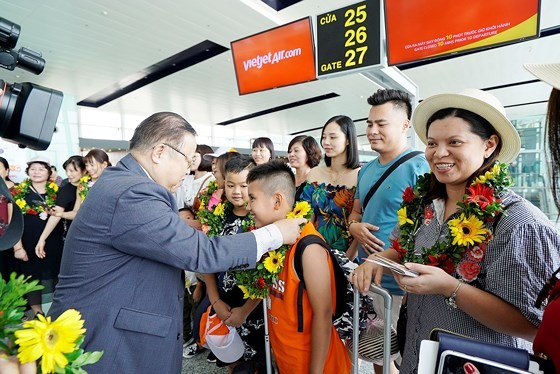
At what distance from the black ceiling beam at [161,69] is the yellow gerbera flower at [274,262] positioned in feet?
25.8

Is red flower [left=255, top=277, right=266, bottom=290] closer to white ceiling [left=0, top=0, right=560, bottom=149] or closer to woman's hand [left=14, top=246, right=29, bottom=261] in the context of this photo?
woman's hand [left=14, top=246, right=29, bottom=261]

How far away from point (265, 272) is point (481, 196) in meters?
0.97

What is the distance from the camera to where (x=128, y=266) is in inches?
48.9

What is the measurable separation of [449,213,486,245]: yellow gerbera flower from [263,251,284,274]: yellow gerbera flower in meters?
0.74

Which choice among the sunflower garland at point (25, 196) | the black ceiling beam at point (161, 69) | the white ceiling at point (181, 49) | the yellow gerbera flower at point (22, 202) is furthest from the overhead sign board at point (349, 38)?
the black ceiling beam at point (161, 69)

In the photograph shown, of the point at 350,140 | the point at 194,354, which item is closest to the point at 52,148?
the point at 194,354

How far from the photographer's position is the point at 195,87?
1134 centimetres

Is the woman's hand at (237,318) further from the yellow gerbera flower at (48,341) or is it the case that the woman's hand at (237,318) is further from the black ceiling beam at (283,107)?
the black ceiling beam at (283,107)

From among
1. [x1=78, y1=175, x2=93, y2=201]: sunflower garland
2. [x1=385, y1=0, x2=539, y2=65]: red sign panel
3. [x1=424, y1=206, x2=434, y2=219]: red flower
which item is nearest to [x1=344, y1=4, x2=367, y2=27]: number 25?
[x1=385, y1=0, x2=539, y2=65]: red sign panel

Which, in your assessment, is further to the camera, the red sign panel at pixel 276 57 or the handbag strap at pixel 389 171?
the red sign panel at pixel 276 57

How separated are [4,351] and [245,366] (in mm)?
1368

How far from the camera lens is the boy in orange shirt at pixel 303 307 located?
1471 mm

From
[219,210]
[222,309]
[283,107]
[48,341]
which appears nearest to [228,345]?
[222,309]

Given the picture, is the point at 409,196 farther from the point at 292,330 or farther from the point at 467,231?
the point at 292,330
